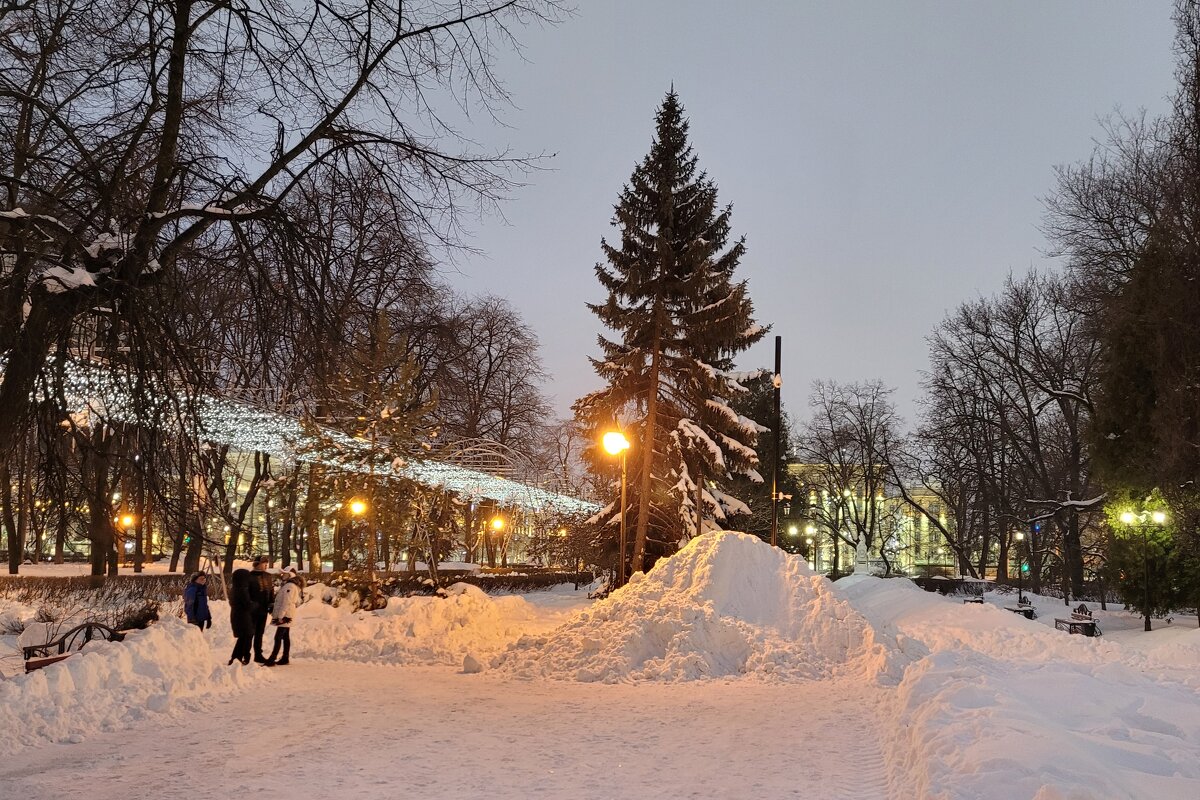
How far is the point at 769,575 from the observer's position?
57.6 feet

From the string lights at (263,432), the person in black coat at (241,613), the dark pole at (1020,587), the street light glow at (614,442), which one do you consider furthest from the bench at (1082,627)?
the person in black coat at (241,613)

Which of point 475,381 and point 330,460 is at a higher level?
point 475,381

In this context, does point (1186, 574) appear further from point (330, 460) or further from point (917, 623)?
point (330, 460)

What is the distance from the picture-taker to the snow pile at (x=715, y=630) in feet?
45.5

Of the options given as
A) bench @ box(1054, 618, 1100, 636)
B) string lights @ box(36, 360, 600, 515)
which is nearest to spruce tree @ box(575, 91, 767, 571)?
string lights @ box(36, 360, 600, 515)

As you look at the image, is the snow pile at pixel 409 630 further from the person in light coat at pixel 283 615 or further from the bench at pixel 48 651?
the bench at pixel 48 651

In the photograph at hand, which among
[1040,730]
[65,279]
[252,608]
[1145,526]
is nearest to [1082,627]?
[1145,526]

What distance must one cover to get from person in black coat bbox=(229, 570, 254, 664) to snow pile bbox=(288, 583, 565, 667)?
2.65m

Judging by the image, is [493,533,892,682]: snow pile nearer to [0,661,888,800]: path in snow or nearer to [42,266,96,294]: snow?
[0,661,888,800]: path in snow

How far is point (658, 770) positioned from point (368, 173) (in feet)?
18.1

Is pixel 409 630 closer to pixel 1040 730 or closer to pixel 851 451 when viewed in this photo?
pixel 1040 730

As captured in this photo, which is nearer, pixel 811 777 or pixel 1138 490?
pixel 811 777

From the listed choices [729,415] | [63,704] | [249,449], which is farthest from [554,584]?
[63,704]

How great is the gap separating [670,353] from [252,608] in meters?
16.8
